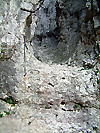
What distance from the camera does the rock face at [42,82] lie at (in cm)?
837

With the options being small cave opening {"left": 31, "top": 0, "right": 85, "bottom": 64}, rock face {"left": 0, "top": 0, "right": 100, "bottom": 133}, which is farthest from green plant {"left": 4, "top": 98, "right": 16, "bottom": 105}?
small cave opening {"left": 31, "top": 0, "right": 85, "bottom": 64}

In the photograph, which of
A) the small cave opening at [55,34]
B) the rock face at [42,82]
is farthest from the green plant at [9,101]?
the small cave opening at [55,34]

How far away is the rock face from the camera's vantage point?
8.37 meters

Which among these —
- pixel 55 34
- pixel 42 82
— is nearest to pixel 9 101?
pixel 42 82

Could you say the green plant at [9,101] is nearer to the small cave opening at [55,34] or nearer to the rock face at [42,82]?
the rock face at [42,82]

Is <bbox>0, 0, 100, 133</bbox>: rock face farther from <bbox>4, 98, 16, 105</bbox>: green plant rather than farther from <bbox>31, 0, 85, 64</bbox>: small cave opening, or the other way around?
<bbox>31, 0, 85, 64</bbox>: small cave opening

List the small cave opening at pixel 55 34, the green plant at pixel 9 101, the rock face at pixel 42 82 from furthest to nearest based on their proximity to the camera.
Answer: the small cave opening at pixel 55 34 < the green plant at pixel 9 101 < the rock face at pixel 42 82

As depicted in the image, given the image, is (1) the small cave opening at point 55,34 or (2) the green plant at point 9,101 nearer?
(2) the green plant at point 9,101

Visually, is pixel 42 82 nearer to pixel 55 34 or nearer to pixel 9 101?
pixel 9 101

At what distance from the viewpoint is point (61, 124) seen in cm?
833

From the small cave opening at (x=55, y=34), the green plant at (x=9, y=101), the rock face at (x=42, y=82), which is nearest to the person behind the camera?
the rock face at (x=42, y=82)

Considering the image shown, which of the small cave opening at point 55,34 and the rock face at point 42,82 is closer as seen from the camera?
the rock face at point 42,82

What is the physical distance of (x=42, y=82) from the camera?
31.9ft

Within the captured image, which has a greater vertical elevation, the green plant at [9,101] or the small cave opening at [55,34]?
the small cave opening at [55,34]
